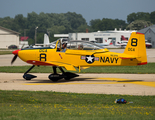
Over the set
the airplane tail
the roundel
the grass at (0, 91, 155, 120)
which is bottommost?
the grass at (0, 91, 155, 120)

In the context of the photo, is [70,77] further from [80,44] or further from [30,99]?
[30,99]

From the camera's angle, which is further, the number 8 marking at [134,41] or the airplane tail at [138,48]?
the number 8 marking at [134,41]

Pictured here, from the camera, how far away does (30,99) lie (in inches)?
363

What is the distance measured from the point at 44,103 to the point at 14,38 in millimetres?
89857

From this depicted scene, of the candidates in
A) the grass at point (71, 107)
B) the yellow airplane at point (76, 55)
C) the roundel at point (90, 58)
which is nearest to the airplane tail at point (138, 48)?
the yellow airplane at point (76, 55)

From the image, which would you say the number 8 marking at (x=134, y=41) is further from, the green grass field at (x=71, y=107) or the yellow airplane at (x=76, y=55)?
the green grass field at (x=71, y=107)

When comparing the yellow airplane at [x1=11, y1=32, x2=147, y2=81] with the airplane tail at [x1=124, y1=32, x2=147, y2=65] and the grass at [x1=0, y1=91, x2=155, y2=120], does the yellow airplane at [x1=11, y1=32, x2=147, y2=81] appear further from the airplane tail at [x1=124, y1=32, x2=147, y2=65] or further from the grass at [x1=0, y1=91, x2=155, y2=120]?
the grass at [x1=0, y1=91, x2=155, y2=120]

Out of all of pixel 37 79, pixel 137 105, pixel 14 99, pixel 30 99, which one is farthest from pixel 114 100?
pixel 37 79

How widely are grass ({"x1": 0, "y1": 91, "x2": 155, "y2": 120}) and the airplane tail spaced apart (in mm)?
3893

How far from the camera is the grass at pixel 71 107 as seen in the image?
21.9ft

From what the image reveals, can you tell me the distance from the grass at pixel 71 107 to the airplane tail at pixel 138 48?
153 inches

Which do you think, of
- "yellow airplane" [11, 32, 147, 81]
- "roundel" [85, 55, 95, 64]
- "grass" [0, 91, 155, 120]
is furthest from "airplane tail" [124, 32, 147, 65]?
"grass" [0, 91, 155, 120]

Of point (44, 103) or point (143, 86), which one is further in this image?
point (143, 86)

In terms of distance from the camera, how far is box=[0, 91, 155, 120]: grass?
668cm
